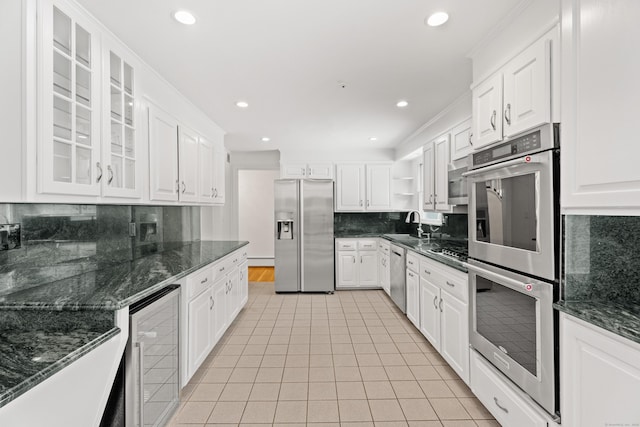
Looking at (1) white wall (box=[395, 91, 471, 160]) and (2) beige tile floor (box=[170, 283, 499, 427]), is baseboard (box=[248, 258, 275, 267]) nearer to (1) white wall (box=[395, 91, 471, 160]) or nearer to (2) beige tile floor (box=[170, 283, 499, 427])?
(2) beige tile floor (box=[170, 283, 499, 427])

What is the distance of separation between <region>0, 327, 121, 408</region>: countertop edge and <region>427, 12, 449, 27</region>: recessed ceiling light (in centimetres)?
235

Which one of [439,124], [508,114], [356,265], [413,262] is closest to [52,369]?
[508,114]

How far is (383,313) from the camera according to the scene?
3.92 m

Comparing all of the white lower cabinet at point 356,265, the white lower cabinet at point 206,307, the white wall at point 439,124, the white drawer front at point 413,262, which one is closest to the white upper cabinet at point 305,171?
the white lower cabinet at point 356,265

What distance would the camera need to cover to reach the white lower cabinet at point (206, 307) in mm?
2148

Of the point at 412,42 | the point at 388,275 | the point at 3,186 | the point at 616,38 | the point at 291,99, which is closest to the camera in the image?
the point at 616,38

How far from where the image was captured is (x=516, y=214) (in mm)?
1621

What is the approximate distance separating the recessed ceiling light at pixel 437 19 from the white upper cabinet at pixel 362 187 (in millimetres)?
3453

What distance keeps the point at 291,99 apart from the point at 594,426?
3062mm

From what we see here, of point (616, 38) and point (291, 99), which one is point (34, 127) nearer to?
point (291, 99)

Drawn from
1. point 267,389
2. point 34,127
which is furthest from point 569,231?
point 34,127

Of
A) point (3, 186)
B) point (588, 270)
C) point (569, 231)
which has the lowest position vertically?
point (588, 270)

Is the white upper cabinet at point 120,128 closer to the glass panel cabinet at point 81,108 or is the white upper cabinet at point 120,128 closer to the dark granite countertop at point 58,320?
the glass panel cabinet at point 81,108

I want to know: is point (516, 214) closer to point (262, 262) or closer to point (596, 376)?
point (596, 376)
